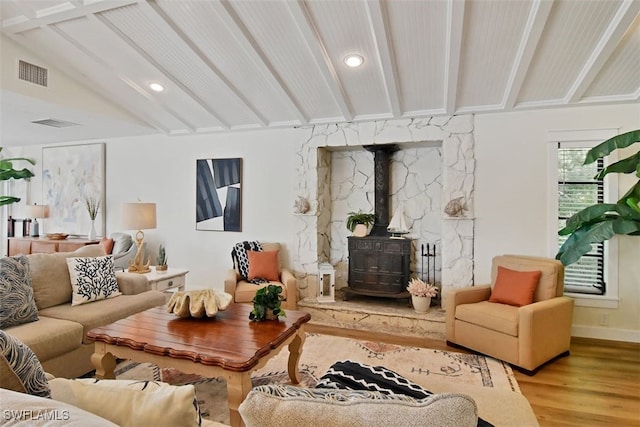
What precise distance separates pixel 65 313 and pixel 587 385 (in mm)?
4296

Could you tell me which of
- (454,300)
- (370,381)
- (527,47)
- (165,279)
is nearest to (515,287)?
(454,300)

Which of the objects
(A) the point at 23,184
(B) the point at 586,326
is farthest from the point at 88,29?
(B) the point at 586,326

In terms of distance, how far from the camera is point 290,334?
2410 mm

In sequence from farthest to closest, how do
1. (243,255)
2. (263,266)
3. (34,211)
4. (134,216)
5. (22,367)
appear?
(34,211)
(243,255)
(263,266)
(134,216)
(22,367)

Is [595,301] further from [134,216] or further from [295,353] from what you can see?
[134,216]

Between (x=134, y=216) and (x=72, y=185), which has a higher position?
(x=72, y=185)

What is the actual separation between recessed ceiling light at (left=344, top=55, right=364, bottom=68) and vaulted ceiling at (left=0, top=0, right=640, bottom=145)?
5 centimetres

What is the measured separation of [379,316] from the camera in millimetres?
4172

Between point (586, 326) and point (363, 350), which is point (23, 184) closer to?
point (363, 350)

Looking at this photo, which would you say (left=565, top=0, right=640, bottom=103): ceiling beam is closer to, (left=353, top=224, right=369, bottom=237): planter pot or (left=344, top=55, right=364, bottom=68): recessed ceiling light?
(left=344, top=55, right=364, bottom=68): recessed ceiling light

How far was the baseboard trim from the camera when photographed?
3623mm

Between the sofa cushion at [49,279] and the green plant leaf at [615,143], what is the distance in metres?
5.03

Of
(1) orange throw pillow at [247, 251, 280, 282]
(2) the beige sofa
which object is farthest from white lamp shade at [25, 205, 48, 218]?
(1) orange throw pillow at [247, 251, 280, 282]

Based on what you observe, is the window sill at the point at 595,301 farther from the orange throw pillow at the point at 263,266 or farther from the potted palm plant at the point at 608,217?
the orange throw pillow at the point at 263,266
